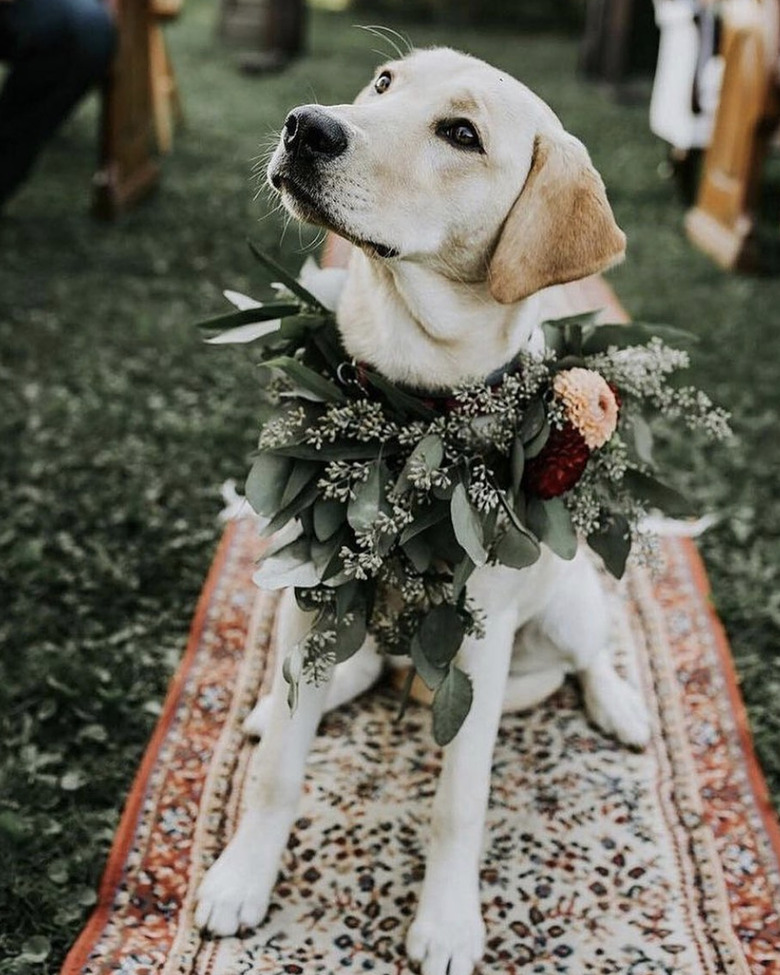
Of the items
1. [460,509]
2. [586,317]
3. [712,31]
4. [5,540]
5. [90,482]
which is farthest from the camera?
[712,31]

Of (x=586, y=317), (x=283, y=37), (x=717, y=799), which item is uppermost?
(x=586, y=317)

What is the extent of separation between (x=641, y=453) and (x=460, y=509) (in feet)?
1.52

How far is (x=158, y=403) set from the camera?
340 centimetres

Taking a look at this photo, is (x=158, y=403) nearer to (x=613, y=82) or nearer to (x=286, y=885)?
(x=286, y=885)

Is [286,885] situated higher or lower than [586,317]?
lower

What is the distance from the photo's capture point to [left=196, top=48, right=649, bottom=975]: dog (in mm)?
1635

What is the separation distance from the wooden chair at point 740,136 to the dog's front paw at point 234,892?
3.69 meters

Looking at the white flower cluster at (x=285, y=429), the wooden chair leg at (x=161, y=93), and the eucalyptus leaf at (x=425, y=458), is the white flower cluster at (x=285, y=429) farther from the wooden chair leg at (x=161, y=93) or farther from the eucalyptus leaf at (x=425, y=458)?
the wooden chair leg at (x=161, y=93)

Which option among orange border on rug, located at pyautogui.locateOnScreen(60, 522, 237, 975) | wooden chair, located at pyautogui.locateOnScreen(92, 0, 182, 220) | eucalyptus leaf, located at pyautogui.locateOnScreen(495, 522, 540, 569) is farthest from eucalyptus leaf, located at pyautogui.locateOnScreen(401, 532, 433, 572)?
wooden chair, located at pyautogui.locateOnScreen(92, 0, 182, 220)

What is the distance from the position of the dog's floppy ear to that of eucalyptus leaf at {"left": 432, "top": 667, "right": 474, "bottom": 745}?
0.58 meters

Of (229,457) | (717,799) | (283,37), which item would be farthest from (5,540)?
(283,37)

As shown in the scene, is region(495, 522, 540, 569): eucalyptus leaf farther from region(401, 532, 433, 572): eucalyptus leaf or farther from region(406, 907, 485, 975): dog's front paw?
region(406, 907, 485, 975): dog's front paw

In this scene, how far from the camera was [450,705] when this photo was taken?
70.2 inches

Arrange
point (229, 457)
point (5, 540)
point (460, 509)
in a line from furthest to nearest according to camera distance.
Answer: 1. point (229, 457)
2. point (5, 540)
3. point (460, 509)
